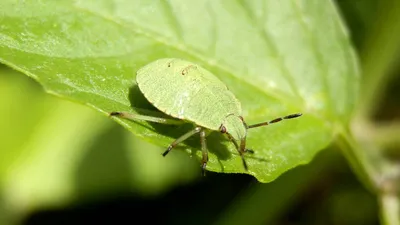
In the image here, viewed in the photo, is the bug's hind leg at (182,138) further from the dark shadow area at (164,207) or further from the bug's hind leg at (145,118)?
the dark shadow area at (164,207)

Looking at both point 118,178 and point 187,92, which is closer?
point 187,92

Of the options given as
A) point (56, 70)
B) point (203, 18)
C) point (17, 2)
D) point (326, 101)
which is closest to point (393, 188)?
point (326, 101)

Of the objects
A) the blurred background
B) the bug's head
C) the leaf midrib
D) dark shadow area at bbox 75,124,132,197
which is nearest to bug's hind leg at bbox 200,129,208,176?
the bug's head

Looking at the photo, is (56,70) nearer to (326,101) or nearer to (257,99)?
(257,99)

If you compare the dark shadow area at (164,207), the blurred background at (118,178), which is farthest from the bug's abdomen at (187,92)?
the dark shadow area at (164,207)

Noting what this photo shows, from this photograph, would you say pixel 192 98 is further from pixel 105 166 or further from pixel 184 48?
pixel 105 166

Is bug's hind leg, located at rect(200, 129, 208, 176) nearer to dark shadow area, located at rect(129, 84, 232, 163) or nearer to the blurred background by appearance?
dark shadow area, located at rect(129, 84, 232, 163)

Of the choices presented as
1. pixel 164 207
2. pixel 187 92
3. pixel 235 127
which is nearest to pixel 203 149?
pixel 235 127
